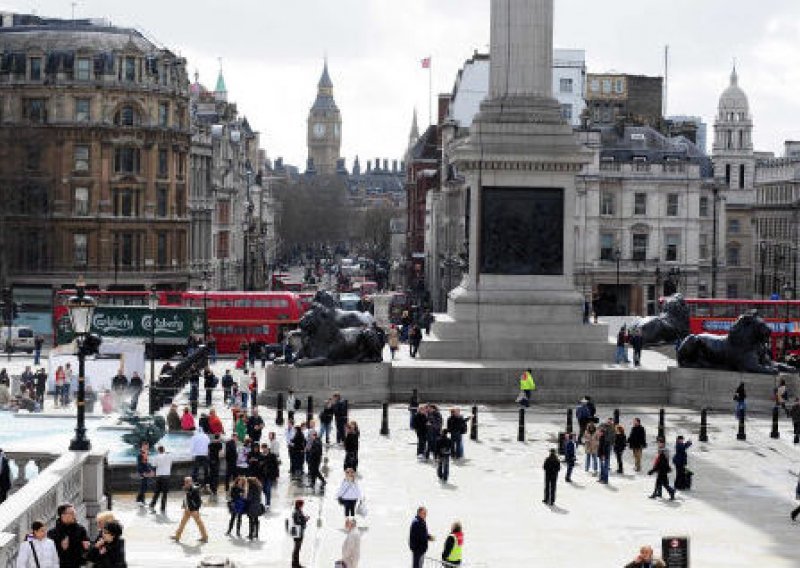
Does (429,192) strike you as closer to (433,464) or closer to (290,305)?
(290,305)

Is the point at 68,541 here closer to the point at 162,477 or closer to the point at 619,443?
the point at 162,477

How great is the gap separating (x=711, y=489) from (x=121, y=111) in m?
61.5

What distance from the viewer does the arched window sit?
8817 cm

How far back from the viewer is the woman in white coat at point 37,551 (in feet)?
60.3

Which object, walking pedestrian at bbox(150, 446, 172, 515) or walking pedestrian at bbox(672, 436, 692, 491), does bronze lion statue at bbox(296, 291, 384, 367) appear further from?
walking pedestrian at bbox(150, 446, 172, 515)

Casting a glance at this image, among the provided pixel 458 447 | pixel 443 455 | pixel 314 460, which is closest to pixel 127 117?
pixel 458 447

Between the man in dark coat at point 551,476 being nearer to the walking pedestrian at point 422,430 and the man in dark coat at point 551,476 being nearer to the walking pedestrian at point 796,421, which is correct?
the walking pedestrian at point 422,430

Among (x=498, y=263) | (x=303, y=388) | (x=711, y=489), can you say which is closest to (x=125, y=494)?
(x=711, y=489)

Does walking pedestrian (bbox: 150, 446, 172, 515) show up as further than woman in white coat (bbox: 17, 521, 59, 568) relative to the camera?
Yes

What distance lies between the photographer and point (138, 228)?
290 ft

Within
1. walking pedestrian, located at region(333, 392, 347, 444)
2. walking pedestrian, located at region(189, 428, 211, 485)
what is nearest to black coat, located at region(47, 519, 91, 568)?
walking pedestrian, located at region(189, 428, 211, 485)

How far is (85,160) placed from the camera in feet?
286

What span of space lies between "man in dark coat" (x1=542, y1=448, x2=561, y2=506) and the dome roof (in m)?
94.0

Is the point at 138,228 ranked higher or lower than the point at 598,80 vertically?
lower
